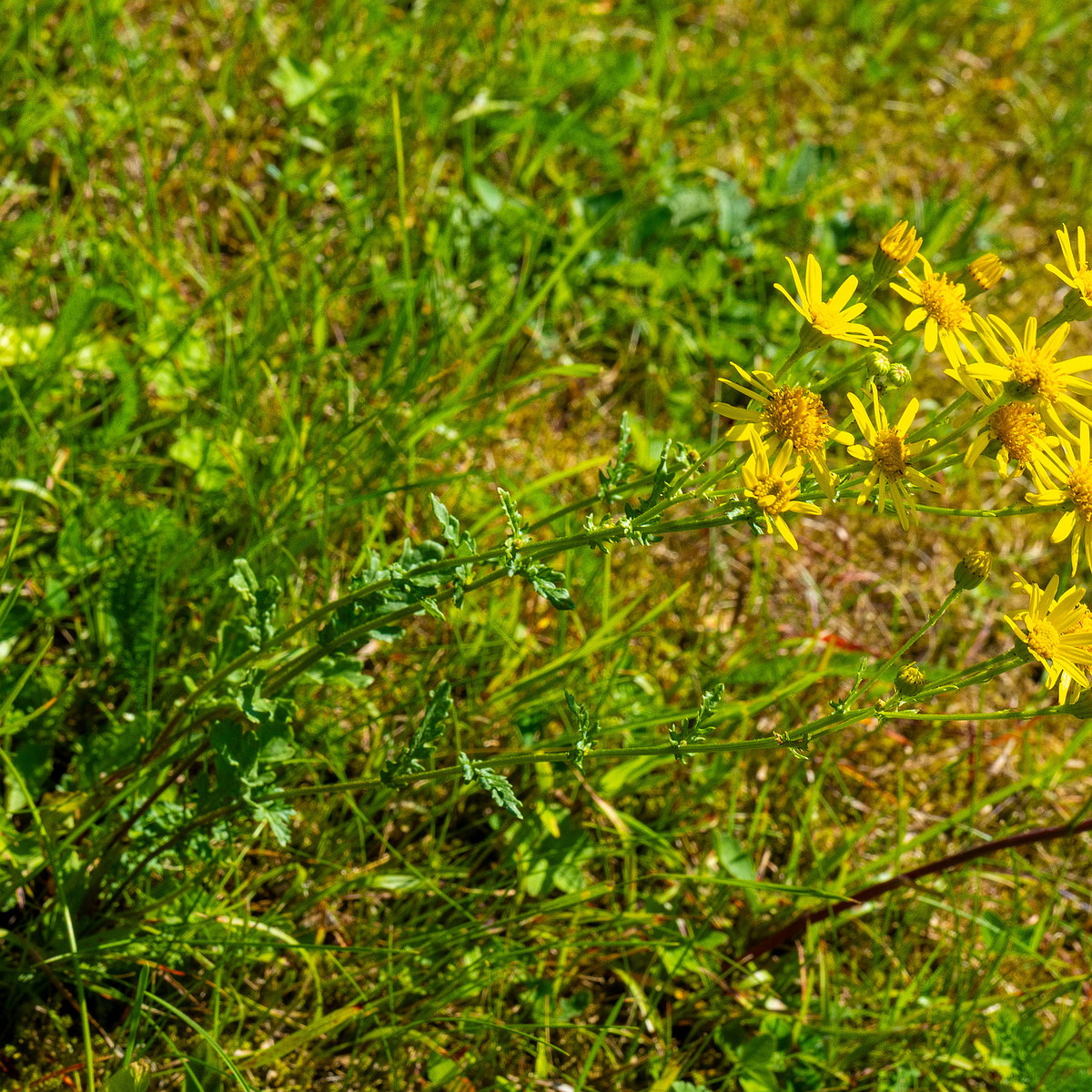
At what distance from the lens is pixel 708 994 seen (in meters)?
2.26

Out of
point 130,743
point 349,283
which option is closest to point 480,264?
point 349,283

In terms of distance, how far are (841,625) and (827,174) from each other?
1.68 m

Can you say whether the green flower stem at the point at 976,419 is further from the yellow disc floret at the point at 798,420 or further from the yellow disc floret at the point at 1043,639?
the yellow disc floret at the point at 1043,639

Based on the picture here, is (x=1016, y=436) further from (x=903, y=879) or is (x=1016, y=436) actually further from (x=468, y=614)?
(x=468, y=614)

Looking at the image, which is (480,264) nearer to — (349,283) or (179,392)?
(349,283)

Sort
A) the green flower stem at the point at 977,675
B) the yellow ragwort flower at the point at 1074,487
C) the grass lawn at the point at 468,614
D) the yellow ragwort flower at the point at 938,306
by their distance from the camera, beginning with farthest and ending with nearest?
the grass lawn at the point at 468,614 → the yellow ragwort flower at the point at 938,306 → the yellow ragwort flower at the point at 1074,487 → the green flower stem at the point at 977,675

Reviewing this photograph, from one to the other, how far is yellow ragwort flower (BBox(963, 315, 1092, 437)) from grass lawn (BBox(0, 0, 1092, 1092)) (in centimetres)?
14

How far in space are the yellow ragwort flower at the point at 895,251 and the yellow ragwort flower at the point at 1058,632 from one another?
0.52m

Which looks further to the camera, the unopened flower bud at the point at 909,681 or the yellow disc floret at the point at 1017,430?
the yellow disc floret at the point at 1017,430

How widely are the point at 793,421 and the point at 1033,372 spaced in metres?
0.38

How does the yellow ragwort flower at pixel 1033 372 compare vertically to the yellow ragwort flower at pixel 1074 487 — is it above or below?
above

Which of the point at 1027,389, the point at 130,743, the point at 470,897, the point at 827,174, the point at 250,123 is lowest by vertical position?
the point at 470,897

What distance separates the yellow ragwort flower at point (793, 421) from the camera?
1.53m

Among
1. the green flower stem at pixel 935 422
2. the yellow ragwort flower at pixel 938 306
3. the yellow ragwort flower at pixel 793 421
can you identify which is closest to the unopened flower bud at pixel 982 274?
the yellow ragwort flower at pixel 938 306
